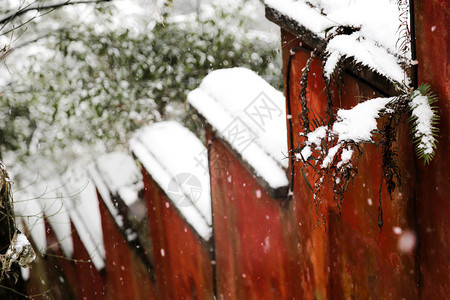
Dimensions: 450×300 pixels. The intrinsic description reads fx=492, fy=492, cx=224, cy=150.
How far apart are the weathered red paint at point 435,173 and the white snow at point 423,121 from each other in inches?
1.3

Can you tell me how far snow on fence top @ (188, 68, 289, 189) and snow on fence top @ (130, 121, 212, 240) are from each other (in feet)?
2.25

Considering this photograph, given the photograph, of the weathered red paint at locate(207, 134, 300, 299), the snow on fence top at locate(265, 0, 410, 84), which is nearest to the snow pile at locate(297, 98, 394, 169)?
the snow on fence top at locate(265, 0, 410, 84)

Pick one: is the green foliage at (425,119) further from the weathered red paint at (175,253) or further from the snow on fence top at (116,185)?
the snow on fence top at (116,185)

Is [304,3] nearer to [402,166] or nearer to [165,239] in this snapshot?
[402,166]

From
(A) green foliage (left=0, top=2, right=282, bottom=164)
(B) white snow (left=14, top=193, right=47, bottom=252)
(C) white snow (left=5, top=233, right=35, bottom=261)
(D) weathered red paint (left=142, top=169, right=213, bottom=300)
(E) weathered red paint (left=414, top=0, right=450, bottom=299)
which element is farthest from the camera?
(B) white snow (left=14, top=193, right=47, bottom=252)

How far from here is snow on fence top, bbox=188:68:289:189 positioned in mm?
2471

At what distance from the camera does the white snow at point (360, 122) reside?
1.42 meters

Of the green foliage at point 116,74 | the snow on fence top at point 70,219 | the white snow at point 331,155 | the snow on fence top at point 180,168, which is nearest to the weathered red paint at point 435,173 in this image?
the white snow at point 331,155

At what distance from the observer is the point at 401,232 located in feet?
5.20

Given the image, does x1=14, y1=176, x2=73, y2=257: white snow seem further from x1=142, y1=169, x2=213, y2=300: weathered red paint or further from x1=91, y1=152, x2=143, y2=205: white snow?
x1=142, y1=169, x2=213, y2=300: weathered red paint

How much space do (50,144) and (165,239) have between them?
375 centimetres

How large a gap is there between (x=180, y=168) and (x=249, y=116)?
1.10 m

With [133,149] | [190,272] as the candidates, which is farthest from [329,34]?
[133,149]

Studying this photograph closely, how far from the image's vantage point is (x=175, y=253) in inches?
147
